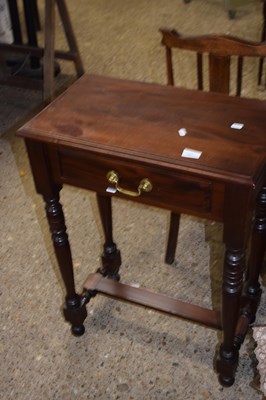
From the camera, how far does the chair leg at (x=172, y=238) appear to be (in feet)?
6.18

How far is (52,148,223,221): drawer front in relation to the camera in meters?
1.17

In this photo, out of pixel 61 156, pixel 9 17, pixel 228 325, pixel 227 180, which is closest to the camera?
pixel 227 180

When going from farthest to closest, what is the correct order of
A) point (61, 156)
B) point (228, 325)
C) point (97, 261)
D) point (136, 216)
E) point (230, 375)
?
point (136, 216), point (97, 261), point (230, 375), point (228, 325), point (61, 156)

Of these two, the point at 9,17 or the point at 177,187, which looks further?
the point at 9,17

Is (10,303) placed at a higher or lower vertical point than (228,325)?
lower

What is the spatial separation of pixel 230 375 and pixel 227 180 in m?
0.71

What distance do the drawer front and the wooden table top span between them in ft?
0.12

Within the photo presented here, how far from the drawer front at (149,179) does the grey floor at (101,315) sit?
25.8 inches

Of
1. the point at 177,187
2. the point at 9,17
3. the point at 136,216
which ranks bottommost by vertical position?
the point at 136,216

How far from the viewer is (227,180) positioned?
110cm

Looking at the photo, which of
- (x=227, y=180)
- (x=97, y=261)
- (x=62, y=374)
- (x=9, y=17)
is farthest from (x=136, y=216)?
(x=9, y=17)

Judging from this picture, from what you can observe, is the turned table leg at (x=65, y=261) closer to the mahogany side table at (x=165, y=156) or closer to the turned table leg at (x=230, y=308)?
the mahogany side table at (x=165, y=156)

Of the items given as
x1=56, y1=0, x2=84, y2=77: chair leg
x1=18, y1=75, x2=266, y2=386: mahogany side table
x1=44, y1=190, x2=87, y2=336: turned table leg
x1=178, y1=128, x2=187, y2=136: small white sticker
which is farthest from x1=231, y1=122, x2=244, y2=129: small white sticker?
x1=56, y1=0, x2=84, y2=77: chair leg

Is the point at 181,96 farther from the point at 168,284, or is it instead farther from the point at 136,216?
the point at 136,216
